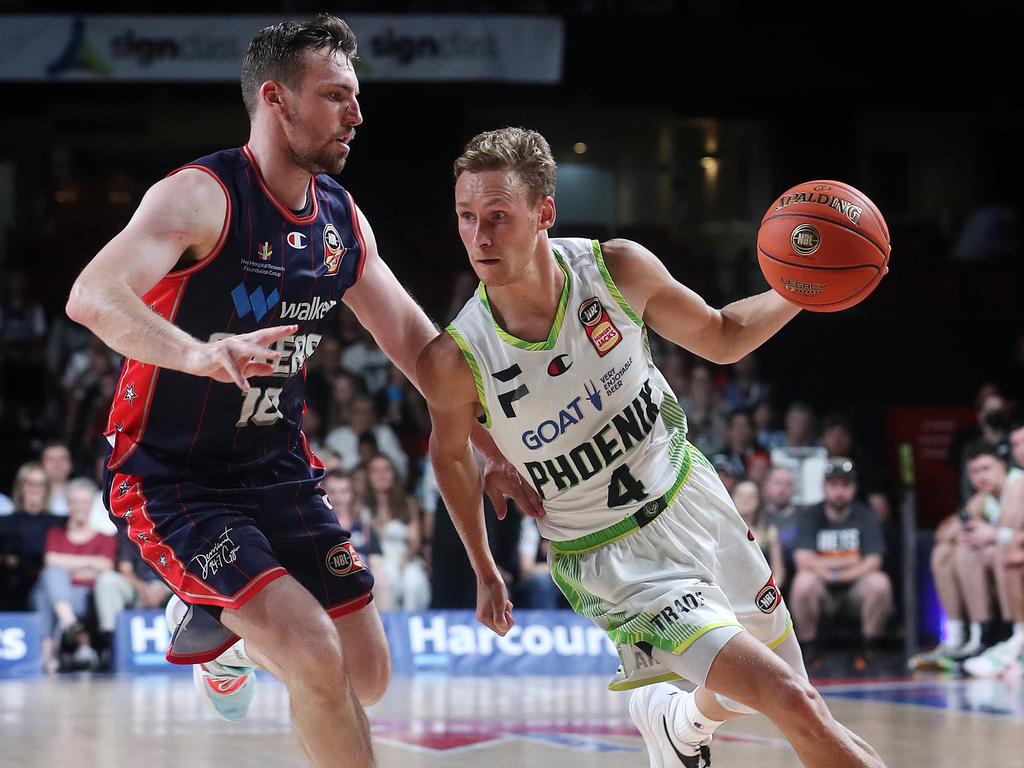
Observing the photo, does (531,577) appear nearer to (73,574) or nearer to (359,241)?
(73,574)

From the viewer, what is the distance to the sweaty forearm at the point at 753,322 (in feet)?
13.9

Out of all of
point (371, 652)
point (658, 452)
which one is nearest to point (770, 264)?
point (658, 452)

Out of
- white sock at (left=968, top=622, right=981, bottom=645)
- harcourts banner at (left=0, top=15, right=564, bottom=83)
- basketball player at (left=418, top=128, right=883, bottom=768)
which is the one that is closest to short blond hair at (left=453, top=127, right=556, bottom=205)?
basketball player at (left=418, top=128, right=883, bottom=768)

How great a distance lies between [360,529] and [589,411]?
5.88m

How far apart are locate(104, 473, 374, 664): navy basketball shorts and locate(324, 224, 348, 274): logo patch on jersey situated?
657 millimetres

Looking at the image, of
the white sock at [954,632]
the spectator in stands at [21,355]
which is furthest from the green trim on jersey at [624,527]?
the spectator in stands at [21,355]

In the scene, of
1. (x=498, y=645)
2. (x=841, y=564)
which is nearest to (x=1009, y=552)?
(x=841, y=564)

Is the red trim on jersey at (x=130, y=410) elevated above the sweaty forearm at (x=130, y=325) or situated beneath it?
situated beneath

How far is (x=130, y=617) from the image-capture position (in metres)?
9.33

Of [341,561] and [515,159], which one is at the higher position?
[515,159]

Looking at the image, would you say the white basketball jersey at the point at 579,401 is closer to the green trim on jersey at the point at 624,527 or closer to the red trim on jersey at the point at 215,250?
the green trim on jersey at the point at 624,527

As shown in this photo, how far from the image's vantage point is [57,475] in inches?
388

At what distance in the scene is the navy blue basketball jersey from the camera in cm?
399

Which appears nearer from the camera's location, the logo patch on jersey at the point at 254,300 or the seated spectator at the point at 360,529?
the logo patch on jersey at the point at 254,300
